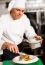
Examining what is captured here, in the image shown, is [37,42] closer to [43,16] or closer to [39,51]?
[39,51]

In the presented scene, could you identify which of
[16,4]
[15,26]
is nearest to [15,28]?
[15,26]

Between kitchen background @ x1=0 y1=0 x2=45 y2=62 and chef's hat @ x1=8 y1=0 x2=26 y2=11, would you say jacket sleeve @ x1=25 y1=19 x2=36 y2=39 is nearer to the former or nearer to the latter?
kitchen background @ x1=0 y1=0 x2=45 y2=62

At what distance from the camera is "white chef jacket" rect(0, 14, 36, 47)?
1.28 meters

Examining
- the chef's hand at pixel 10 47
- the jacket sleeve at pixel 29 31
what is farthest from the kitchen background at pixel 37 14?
the chef's hand at pixel 10 47

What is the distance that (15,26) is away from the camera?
1301 millimetres

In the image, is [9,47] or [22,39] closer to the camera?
Answer: [9,47]

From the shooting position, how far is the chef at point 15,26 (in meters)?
1.26

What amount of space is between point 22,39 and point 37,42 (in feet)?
0.34

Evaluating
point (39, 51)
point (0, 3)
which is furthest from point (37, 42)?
point (0, 3)

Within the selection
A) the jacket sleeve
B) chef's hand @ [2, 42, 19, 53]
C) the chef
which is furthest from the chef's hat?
chef's hand @ [2, 42, 19, 53]

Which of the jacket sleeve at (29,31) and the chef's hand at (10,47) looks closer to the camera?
the chef's hand at (10,47)

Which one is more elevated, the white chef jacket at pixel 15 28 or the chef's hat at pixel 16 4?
the chef's hat at pixel 16 4

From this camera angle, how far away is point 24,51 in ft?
4.27

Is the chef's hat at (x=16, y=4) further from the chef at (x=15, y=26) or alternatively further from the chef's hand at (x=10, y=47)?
the chef's hand at (x=10, y=47)
